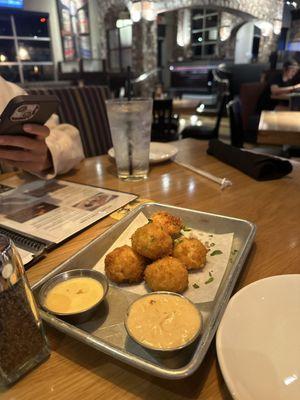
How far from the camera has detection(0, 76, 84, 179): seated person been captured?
43.3 inches

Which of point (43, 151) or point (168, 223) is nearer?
point (168, 223)

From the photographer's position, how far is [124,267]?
2.13ft

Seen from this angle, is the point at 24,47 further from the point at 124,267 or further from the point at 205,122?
the point at 124,267

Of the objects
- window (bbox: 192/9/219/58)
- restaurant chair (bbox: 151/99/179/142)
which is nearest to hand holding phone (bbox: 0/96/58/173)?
restaurant chair (bbox: 151/99/179/142)

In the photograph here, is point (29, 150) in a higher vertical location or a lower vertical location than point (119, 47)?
lower

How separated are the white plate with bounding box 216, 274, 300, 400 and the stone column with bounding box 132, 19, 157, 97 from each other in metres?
10.3

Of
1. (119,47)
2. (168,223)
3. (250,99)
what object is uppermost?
(119,47)

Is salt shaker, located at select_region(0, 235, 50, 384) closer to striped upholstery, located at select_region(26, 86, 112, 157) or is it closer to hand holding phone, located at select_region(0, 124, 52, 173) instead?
hand holding phone, located at select_region(0, 124, 52, 173)

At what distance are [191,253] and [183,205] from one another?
36cm

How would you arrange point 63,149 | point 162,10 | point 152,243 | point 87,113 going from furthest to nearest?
point 162,10
point 87,113
point 63,149
point 152,243

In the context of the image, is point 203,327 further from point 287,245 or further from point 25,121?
point 25,121

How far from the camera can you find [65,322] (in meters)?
0.50

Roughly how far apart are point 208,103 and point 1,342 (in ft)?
33.6

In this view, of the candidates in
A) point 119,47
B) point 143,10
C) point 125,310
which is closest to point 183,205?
point 125,310
